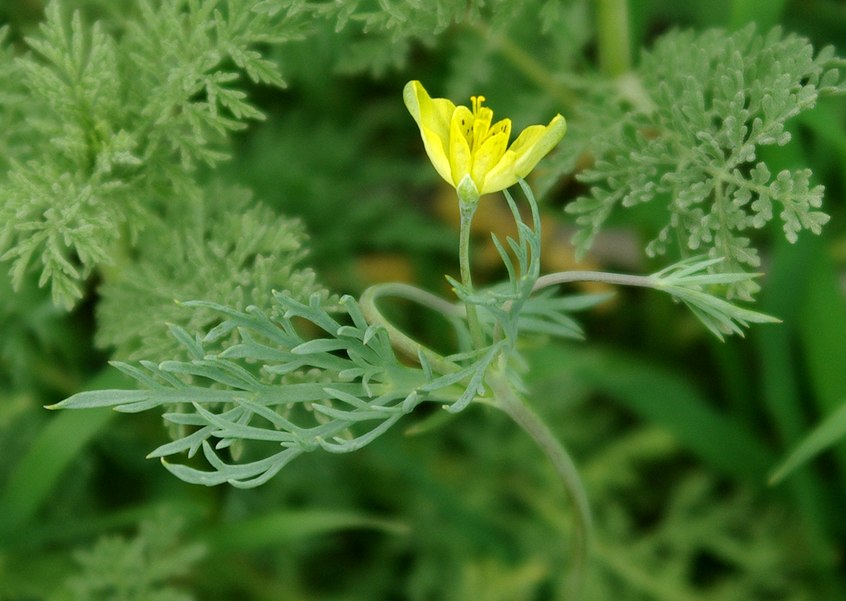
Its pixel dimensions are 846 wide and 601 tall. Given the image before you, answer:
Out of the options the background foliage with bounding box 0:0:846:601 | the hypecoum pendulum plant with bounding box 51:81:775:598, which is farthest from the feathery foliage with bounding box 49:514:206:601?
the hypecoum pendulum plant with bounding box 51:81:775:598

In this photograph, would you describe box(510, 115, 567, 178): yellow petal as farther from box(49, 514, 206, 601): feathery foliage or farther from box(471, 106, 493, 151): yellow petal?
box(49, 514, 206, 601): feathery foliage

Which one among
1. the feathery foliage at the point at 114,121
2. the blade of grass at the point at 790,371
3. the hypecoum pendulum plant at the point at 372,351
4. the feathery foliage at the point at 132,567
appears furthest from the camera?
the blade of grass at the point at 790,371

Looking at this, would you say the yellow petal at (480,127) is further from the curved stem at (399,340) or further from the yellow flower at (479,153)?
the curved stem at (399,340)

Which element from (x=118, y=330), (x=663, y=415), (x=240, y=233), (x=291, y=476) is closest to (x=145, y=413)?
(x=291, y=476)

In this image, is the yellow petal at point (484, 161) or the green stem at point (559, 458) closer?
the yellow petal at point (484, 161)

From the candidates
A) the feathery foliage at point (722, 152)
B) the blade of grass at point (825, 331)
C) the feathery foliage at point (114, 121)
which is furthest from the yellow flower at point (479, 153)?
the blade of grass at point (825, 331)
